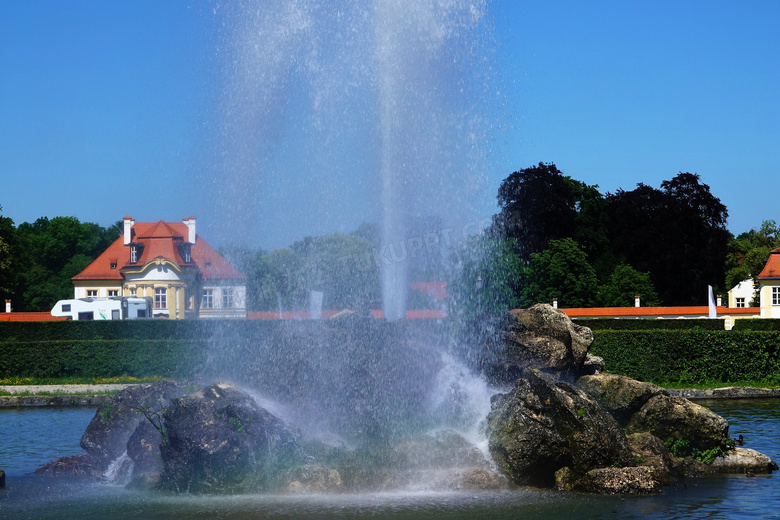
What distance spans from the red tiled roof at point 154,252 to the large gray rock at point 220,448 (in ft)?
186

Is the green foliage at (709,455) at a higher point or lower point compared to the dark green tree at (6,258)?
lower

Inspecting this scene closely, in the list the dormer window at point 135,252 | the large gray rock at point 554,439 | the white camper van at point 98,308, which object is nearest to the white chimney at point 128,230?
the dormer window at point 135,252

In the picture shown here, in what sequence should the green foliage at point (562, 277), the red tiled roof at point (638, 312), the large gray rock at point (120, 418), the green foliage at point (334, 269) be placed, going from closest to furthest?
the large gray rock at point (120, 418), the green foliage at point (334, 269), the red tiled roof at point (638, 312), the green foliage at point (562, 277)

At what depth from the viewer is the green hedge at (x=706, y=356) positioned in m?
30.8

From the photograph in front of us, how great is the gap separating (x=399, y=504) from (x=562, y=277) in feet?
181

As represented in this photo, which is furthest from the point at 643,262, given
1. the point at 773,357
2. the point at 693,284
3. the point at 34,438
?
the point at 34,438

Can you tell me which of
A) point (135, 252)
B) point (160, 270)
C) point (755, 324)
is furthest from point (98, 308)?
point (755, 324)

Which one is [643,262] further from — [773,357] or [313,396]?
[313,396]

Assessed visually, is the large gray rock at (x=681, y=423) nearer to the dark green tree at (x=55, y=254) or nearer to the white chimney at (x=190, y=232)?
the white chimney at (x=190, y=232)

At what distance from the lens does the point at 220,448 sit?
1523cm

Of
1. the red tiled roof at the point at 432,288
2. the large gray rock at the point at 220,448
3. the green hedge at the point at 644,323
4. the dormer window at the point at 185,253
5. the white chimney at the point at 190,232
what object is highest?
the white chimney at the point at 190,232

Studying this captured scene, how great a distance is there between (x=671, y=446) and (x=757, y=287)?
70121 millimetres

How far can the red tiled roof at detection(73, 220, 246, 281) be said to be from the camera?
241 feet

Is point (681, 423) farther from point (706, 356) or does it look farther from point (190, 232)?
point (190, 232)
